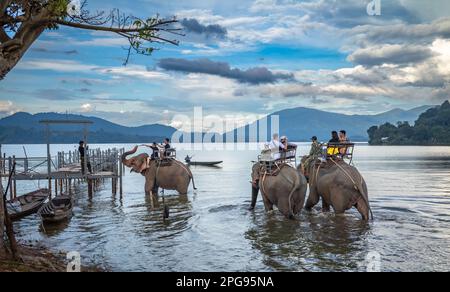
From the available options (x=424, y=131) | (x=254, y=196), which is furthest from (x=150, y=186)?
(x=424, y=131)

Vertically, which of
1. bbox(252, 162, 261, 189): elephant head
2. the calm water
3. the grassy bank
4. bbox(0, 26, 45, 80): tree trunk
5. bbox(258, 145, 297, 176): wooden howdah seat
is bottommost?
the calm water

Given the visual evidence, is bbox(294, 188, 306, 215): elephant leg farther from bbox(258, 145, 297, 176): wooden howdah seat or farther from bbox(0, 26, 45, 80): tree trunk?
bbox(0, 26, 45, 80): tree trunk

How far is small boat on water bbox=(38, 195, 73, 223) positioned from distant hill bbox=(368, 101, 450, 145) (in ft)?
585

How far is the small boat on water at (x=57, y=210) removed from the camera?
1694 cm

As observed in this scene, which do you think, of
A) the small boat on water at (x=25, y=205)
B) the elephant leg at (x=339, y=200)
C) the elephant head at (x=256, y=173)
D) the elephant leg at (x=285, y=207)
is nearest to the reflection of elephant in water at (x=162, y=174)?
the small boat on water at (x=25, y=205)

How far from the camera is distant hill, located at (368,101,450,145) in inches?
6865

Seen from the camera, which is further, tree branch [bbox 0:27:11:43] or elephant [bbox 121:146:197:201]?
elephant [bbox 121:146:197:201]

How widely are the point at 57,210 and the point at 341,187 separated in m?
11.2

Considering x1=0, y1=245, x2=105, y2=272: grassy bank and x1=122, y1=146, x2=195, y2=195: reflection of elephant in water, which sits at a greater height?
x1=122, y1=146, x2=195, y2=195: reflection of elephant in water

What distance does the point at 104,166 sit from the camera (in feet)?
124

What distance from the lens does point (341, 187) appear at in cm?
1586

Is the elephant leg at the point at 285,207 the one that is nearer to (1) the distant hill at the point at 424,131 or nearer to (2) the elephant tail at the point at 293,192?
(2) the elephant tail at the point at 293,192

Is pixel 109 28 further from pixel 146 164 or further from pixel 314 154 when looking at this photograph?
pixel 146 164

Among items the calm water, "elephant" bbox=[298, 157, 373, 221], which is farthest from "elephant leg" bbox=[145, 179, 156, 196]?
"elephant" bbox=[298, 157, 373, 221]
